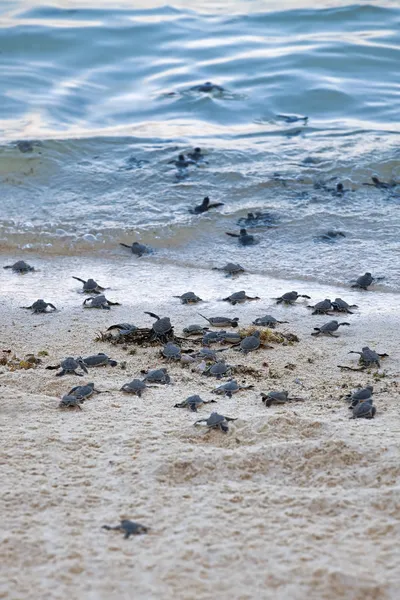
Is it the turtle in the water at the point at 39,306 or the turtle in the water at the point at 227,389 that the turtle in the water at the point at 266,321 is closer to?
the turtle in the water at the point at 227,389

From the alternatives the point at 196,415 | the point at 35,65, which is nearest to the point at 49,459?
the point at 196,415

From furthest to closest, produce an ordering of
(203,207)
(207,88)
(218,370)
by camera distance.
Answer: (207,88), (203,207), (218,370)

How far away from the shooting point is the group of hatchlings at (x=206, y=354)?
3.40 meters

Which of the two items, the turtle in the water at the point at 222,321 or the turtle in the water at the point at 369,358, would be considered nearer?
the turtle in the water at the point at 369,358

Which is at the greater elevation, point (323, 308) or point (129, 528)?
point (129, 528)

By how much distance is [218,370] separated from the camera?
3.93 metres

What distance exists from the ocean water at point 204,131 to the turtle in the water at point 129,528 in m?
3.66

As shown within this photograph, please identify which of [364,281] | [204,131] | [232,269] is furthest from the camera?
[204,131]

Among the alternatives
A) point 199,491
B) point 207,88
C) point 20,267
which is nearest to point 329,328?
point 199,491

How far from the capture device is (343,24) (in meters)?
13.3

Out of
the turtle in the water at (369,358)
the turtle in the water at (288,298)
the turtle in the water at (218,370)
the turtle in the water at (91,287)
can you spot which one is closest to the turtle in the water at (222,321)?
the turtle in the water at (288,298)

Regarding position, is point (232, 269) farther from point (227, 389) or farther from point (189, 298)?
point (227, 389)

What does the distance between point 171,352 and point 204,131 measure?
241 inches

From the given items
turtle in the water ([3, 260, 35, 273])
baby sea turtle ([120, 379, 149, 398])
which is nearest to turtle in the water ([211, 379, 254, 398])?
baby sea turtle ([120, 379, 149, 398])
